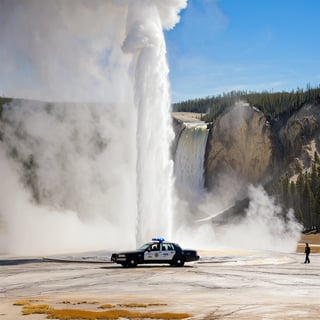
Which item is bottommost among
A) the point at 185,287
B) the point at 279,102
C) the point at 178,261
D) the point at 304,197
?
the point at 185,287

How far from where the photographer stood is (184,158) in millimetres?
105312

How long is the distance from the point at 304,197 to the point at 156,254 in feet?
197

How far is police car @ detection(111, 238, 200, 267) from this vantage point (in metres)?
26.4

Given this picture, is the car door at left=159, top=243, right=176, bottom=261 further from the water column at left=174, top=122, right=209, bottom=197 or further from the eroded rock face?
the eroded rock face

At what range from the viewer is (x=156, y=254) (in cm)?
2650

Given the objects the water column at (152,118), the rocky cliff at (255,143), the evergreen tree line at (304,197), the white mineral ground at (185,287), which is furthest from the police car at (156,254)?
the rocky cliff at (255,143)

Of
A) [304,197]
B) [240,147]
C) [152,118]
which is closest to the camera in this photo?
[152,118]

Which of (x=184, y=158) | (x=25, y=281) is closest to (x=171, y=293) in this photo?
(x=25, y=281)

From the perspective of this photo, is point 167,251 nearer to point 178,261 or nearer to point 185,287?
point 178,261

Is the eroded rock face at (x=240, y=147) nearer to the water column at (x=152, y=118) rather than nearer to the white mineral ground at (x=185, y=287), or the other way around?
the water column at (x=152, y=118)

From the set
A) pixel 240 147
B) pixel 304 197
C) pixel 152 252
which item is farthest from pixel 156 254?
pixel 240 147

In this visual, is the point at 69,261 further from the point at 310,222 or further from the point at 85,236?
the point at 310,222

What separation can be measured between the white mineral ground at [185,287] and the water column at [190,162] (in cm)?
7380

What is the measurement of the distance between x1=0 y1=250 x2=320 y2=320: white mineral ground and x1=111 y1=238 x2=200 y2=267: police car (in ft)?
1.71
